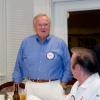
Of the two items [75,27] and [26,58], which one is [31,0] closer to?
[75,27]

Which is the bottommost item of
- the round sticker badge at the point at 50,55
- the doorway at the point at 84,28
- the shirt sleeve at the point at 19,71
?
the shirt sleeve at the point at 19,71

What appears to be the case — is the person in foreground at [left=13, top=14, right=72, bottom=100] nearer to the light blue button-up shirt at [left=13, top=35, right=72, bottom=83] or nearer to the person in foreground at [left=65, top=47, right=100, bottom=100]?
the light blue button-up shirt at [left=13, top=35, right=72, bottom=83]

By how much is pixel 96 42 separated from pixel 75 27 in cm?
36

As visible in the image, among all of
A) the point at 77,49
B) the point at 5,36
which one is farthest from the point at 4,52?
the point at 77,49

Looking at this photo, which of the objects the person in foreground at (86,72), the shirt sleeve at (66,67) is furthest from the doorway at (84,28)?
the person in foreground at (86,72)

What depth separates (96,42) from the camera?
4.24 metres

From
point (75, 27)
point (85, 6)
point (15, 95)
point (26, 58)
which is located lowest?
point (15, 95)

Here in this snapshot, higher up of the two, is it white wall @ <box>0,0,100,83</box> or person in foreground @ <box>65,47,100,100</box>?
white wall @ <box>0,0,100,83</box>

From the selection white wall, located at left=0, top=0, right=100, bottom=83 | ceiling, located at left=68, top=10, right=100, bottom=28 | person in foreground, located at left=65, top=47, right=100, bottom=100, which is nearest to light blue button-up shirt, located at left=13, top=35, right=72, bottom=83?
white wall, located at left=0, top=0, right=100, bottom=83

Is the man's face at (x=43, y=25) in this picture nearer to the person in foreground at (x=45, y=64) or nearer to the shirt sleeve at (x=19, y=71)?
the person in foreground at (x=45, y=64)

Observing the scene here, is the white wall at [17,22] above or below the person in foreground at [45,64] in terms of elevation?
above

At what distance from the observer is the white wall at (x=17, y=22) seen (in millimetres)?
4223

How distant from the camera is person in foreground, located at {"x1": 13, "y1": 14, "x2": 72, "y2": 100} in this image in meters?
3.22

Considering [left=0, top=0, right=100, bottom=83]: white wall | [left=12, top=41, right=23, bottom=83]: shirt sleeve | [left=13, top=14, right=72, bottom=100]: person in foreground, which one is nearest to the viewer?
[left=13, top=14, right=72, bottom=100]: person in foreground
